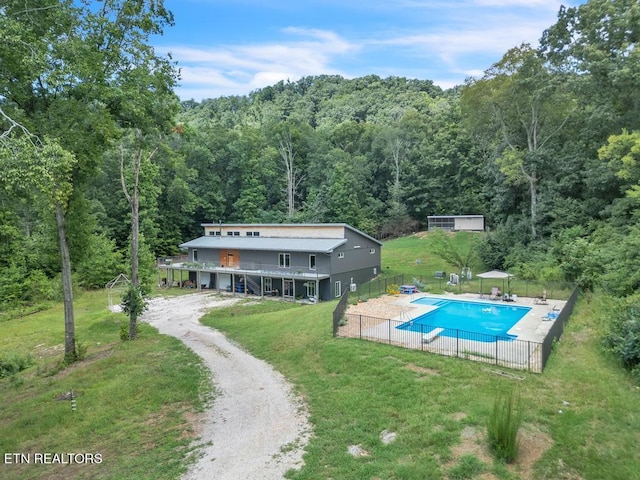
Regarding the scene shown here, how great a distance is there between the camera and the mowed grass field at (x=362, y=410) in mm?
6719

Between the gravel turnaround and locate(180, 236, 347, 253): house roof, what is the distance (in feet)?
47.6

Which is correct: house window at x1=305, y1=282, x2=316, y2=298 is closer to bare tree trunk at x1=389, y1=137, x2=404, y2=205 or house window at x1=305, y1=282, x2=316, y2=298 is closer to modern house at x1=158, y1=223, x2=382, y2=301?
modern house at x1=158, y1=223, x2=382, y2=301

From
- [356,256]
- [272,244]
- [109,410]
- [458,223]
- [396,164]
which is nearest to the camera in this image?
[109,410]

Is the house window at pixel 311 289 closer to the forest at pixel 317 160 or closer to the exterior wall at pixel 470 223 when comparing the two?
the forest at pixel 317 160

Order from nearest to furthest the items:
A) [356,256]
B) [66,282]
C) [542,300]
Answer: [66,282], [542,300], [356,256]

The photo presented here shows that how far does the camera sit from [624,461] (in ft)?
21.5

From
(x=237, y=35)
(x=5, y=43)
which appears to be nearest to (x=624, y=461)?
(x=5, y=43)

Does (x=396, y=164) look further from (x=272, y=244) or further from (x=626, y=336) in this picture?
(x=626, y=336)

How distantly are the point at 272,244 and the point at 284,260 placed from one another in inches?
80.3

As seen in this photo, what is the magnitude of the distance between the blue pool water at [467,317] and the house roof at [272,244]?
8.59 meters

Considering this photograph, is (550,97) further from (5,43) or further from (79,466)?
(79,466)

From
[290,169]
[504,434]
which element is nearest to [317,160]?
[290,169]

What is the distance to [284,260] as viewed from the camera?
3095 centimetres

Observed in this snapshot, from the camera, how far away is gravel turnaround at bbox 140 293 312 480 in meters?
6.75
